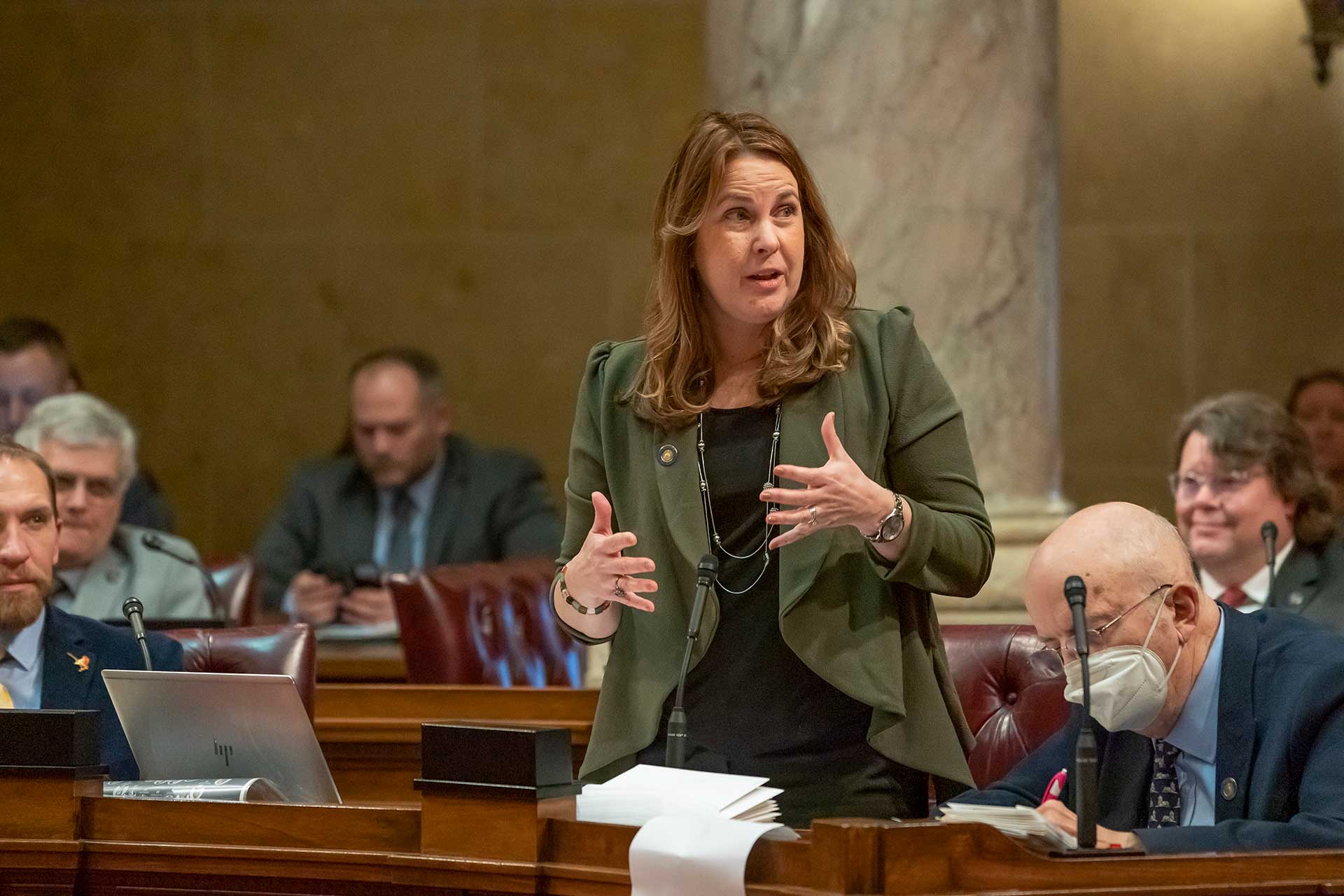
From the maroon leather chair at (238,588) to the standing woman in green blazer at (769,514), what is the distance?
7.90ft

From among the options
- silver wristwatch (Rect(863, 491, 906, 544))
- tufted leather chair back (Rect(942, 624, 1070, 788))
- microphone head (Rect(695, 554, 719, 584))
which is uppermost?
silver wristwatch (Rect(863, 491, 906, 544))

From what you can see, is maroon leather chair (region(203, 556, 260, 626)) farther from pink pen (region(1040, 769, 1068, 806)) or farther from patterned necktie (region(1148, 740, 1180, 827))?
patterned necktie (region(1148, 740, 1180, 827))

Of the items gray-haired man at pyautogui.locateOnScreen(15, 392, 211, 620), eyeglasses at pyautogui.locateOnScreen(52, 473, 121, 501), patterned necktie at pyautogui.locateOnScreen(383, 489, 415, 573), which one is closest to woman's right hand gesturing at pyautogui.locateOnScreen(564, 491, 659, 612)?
gray-haired man at pyautogui.locateOnScreen(15, 392, 211, 620)

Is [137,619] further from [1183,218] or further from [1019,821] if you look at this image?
[1183,218]

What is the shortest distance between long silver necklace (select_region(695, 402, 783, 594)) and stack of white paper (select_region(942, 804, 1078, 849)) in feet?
1.81

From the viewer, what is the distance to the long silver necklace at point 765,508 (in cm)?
263

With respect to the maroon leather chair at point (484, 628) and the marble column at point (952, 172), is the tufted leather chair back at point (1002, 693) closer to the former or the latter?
the marble column at point (952, 172)

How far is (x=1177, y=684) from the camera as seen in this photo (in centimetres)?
246

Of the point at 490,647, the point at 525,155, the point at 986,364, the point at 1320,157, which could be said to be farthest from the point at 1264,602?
the point at 525,155

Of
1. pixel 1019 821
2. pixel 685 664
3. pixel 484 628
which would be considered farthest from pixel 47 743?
pixel 484 628

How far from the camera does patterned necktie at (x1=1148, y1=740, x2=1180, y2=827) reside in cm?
248

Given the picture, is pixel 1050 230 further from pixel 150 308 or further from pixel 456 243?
pixel 150 308

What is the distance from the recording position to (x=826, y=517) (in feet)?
7.97

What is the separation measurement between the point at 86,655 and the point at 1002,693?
61.9 inches
